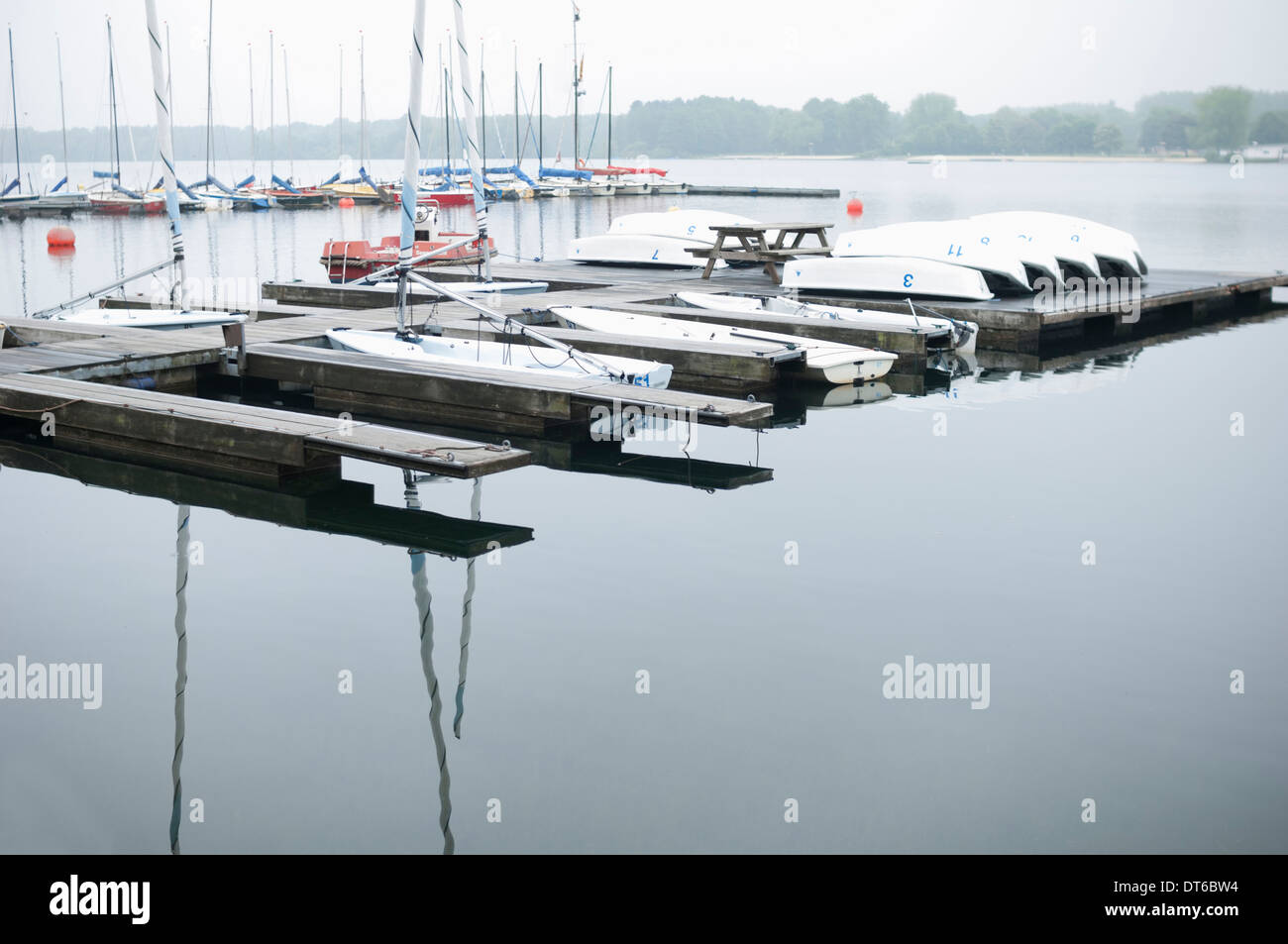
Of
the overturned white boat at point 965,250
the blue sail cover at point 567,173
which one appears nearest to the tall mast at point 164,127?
the overturned white boat at point 965,250

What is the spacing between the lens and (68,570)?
892cm

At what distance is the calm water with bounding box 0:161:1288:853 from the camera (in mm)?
5625

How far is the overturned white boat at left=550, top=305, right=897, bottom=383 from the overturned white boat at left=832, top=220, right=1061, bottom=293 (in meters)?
3.79

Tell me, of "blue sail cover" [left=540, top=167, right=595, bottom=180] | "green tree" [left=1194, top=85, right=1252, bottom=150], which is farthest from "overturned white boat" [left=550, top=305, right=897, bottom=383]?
"green tree" [left=1194, top=85, right=1252, bottom=150]

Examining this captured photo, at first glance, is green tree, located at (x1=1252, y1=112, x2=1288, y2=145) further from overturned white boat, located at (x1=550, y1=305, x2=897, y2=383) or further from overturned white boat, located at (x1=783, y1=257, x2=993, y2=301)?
overturned white boat, located at (x1=550, y1=305, x2=897, y2=383)

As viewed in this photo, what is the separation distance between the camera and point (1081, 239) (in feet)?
69.2

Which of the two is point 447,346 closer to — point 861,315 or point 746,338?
point 746,338

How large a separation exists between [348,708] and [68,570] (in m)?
3.31

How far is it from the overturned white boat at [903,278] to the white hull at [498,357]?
5.86 meters

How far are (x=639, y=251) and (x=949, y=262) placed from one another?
6.08 meters
